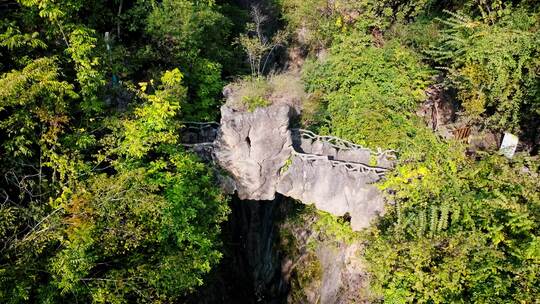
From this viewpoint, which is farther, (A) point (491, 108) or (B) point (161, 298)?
(A) point (491, 108)

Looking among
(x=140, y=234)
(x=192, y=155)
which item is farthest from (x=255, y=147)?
(x=140, y=234)

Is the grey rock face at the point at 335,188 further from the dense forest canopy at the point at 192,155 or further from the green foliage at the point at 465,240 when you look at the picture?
the green foliage at the point at 465,240

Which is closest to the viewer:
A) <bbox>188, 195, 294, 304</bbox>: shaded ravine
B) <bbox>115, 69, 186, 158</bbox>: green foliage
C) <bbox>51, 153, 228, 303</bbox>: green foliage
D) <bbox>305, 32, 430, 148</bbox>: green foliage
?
<bbox>51, 153, 228, 303</bbox>: green foliage

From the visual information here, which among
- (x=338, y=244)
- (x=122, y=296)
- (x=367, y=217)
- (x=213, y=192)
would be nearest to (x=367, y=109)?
(x=367, y=217)

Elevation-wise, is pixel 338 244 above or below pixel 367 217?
below

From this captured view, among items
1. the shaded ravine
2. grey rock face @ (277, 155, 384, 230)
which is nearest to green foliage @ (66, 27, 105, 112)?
grey rock face @ (277, 155, 384, 230)

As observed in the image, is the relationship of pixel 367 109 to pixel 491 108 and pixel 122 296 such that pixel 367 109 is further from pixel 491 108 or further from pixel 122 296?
pixel 122 296

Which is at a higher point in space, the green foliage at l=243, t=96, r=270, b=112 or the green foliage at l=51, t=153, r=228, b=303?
the green foliage at l=243, t=96, r=270, b=112

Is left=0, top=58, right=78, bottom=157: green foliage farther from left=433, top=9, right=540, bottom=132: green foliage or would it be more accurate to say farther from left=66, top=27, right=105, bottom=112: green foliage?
→ left=433, top=9, right=540, bottom=132: green foliage
